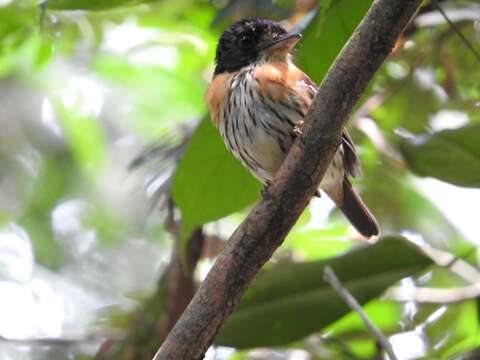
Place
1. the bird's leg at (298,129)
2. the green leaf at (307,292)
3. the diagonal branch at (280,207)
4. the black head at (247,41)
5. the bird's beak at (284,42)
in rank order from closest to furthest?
the diagonal branch at (280,207) < the bird's leg at (298,129) < the bird's beak at (284,42) < the green leaf at (307,292) < the black head at (247,41)

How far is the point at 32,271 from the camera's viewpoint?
6.90 meters

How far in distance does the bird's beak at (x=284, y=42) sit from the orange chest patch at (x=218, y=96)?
0.61 ft

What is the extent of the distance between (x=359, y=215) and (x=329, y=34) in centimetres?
98

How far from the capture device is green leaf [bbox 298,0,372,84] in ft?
11.1

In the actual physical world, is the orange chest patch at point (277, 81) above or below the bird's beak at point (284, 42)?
below

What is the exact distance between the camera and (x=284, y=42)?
372 cm

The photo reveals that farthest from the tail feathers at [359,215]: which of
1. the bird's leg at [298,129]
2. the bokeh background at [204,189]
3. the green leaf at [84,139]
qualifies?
the green leaf at [84,139]

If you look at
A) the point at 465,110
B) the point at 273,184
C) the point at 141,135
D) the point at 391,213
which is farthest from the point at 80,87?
the point at 273,184

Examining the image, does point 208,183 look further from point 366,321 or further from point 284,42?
point 366,321

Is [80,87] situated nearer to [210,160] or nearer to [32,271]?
[32,271]

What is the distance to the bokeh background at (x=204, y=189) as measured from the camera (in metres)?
3.60

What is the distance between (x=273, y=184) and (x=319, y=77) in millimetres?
1216

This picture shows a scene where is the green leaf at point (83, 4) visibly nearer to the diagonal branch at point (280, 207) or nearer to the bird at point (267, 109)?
the bird at point (267, 109)

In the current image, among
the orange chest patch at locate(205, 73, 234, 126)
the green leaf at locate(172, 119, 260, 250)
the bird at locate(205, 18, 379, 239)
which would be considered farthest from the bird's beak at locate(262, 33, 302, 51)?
the green leaf at locate(172, 119, 260, 250)
